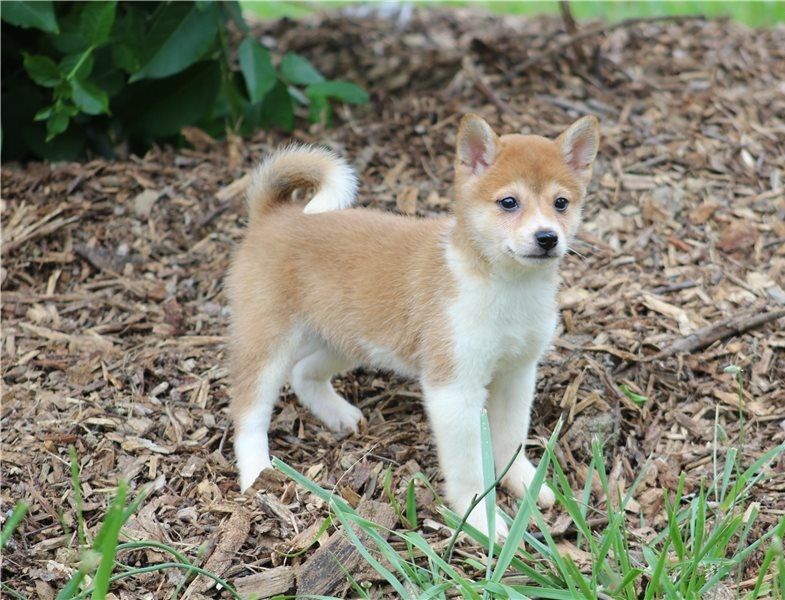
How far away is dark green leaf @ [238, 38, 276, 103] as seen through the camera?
21.8ft

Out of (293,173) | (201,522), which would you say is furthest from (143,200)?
(201,522)

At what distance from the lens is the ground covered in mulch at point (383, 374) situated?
4.81 m

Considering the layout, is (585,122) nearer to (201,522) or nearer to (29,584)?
(201,522)

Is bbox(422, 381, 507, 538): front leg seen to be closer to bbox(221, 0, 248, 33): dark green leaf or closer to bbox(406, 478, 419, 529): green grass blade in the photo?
bbox(406, 478, 419, 529): green grass blade

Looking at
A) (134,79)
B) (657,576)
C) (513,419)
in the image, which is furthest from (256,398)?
(134,79)

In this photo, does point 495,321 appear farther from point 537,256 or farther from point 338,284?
point 338,284

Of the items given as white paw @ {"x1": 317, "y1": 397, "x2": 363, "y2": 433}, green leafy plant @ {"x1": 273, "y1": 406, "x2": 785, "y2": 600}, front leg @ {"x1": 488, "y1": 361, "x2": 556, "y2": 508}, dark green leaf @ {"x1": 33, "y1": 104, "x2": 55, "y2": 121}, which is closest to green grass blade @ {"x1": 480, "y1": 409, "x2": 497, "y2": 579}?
green leafy plant @ {"x1": 273, "y1": 406, "x2": 785, "y2": 600}

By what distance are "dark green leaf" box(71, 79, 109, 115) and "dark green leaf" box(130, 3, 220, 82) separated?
0.23 meters

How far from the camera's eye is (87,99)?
6441 millimetres

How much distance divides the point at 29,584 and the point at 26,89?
397cm

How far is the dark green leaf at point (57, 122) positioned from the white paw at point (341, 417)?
256 cm

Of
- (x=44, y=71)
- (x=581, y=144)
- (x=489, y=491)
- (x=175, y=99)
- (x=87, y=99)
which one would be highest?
(x=581, y=144)

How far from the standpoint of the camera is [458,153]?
4742mm

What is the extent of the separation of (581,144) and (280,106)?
2870 millimetres
